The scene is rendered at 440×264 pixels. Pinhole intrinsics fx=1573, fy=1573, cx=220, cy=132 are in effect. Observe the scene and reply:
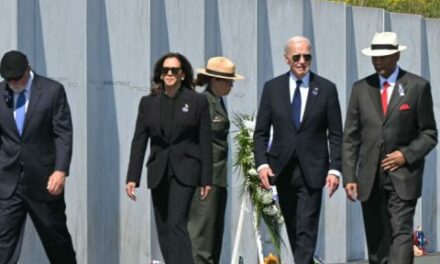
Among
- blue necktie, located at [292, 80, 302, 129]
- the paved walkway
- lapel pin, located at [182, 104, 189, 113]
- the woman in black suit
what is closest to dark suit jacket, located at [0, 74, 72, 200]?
the woman in black suit

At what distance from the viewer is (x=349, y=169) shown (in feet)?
42.6

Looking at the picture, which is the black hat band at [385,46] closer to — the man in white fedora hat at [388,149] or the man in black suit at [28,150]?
the man in white fedora hat at [388,149]

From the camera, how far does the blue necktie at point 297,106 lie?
13.1 meters

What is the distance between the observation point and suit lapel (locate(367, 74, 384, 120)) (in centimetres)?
1295

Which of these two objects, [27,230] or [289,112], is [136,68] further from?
[289,112]

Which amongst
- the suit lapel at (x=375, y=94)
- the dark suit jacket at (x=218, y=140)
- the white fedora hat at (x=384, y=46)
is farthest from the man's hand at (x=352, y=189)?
the dark suit jacket at (x=218, y=140)

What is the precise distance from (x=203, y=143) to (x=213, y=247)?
1.49m

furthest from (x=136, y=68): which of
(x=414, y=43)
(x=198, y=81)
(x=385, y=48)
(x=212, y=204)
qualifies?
(x=414, y=43)

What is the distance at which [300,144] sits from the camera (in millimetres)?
12977

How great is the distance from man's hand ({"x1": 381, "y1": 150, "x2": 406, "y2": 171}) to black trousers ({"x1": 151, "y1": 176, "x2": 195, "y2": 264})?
1596mm

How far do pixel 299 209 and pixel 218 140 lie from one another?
59.2 inches

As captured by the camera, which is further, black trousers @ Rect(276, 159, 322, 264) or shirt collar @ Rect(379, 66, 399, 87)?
shirt collar @ Rect(379, 66, 399, 87)

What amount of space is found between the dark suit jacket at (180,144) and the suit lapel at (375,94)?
136 centimetres

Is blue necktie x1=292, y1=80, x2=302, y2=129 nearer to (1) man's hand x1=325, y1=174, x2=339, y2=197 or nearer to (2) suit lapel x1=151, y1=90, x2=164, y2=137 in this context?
(1) man's hand x1=325, y1=174, x2=339, y2=197
